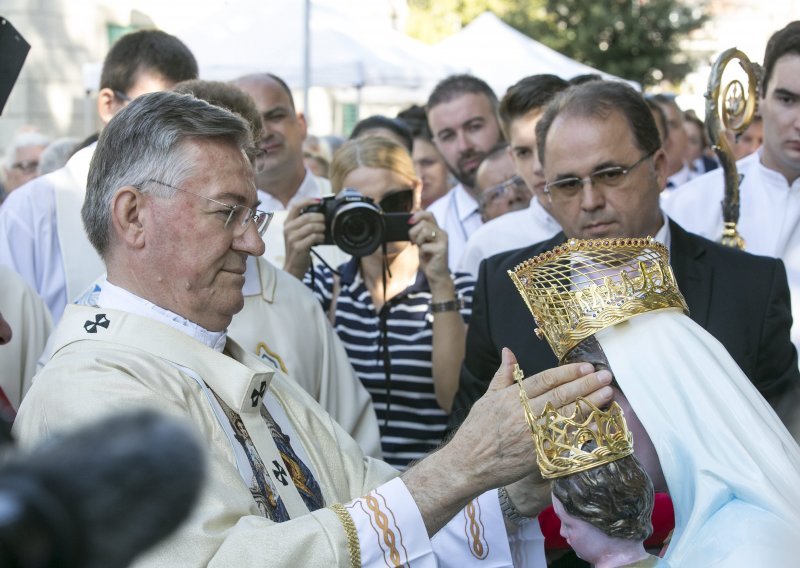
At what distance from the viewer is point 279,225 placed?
455 cm

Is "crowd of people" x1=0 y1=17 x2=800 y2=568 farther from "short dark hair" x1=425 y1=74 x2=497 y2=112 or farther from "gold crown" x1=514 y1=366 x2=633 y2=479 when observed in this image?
"short dark hair" x1=425 y1=74 x2=497 y2=112

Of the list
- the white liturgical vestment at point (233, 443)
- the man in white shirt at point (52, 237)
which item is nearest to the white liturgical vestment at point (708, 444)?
the white liturgical vestment at point (233, 443)

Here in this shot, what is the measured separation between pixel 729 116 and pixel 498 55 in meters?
8.47

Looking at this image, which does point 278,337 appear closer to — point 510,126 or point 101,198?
point 101,198

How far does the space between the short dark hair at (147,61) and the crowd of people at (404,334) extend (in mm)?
11

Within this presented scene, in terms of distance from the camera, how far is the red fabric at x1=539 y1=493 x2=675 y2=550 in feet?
8.88

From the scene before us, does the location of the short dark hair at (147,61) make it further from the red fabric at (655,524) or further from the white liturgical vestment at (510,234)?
the red fabric at (655,524)

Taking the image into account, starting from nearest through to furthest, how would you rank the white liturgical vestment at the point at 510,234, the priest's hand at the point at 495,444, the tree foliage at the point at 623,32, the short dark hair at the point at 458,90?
the priest's hand at the point at 495,444 < the white liturgical vestment at the point at 510,234 < the short dark hair at the point at 458,90 < the tree foliage at the point at 623,32

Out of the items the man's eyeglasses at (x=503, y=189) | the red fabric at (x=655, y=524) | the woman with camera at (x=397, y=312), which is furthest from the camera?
the man's eyeglasses at (x=503, y=189)

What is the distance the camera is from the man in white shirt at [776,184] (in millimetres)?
4359

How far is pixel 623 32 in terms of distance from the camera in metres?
24.1

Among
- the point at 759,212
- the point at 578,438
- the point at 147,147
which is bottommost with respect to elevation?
the point at 578,438

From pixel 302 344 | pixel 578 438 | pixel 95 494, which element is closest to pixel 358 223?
pixel 302 344

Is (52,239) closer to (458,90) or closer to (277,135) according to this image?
(277,135)
